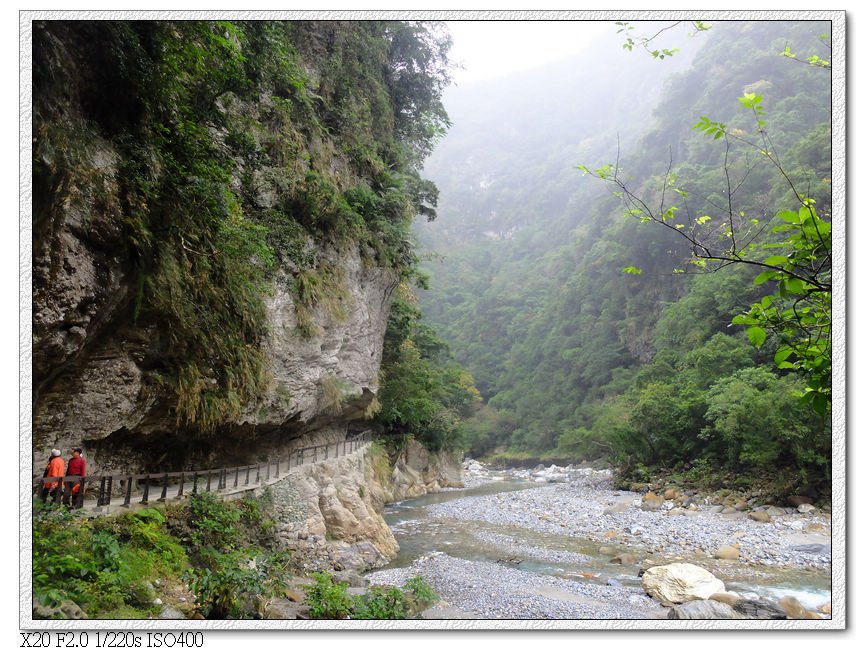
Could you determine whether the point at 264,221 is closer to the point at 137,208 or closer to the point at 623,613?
the point at 137,208

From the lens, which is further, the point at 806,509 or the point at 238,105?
the point at 806,509

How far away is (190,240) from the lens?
6.45 meters

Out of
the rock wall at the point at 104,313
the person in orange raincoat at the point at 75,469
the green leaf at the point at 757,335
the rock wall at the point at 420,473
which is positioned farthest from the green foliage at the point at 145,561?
the rock wall at the point at 420,473

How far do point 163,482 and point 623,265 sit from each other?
43.0m

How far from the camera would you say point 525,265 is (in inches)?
2975

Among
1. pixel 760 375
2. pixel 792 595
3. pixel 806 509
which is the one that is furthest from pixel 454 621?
pixel 760 375

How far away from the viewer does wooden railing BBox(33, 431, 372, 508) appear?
5492 mm

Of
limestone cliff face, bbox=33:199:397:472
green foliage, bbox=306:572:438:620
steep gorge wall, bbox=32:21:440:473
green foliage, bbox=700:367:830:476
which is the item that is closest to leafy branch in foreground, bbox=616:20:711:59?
steep gorge wall, bbox=32:21:440:473

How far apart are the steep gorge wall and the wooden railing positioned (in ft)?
1.09

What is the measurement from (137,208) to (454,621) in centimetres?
518

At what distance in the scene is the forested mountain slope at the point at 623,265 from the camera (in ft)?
63.5

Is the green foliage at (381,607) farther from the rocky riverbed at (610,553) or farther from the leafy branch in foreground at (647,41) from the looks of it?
the leafy branch in foreground at (647,41)

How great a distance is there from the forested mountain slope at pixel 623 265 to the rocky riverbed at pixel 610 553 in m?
3.05

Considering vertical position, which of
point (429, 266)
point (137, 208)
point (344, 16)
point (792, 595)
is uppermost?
point (429, 266)
